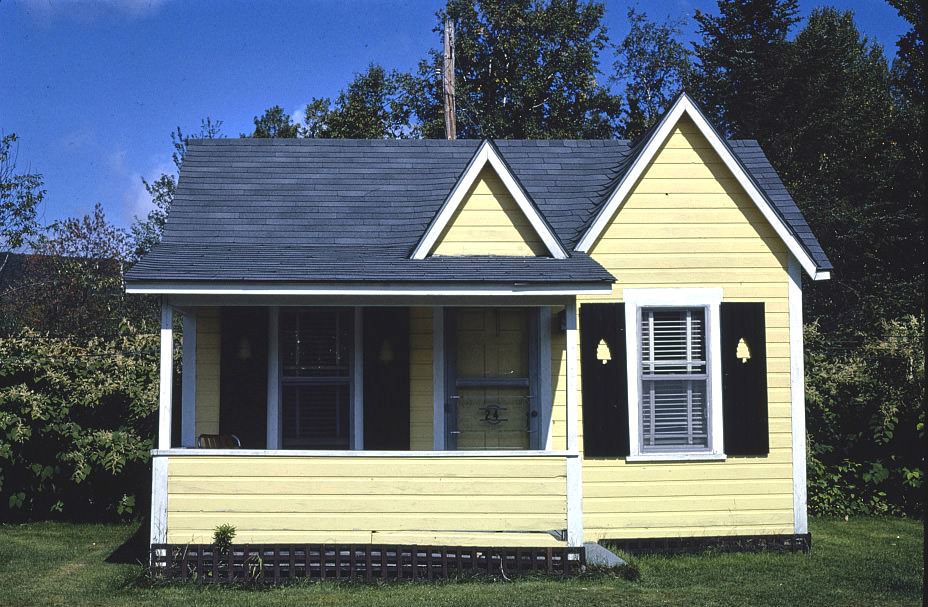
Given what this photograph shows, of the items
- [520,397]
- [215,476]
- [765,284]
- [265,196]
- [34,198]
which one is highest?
[34,198]

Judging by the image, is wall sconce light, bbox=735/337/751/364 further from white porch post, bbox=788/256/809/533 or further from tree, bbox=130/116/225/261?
tree, bbox=130/116/225/261

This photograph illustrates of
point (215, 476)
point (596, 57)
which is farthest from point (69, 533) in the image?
point (596, 57)

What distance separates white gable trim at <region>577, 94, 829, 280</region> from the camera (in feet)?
34.9

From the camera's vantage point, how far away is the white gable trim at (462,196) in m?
10.2

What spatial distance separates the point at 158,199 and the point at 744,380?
2634 cm

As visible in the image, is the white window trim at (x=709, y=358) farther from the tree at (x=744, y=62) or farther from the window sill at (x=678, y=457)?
the tree at (x=744, y=62)

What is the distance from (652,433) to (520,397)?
4.69ft

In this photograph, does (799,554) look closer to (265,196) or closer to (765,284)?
(765,284)

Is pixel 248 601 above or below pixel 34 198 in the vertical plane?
below

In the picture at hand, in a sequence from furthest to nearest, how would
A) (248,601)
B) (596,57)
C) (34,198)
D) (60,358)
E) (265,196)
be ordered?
(596,57) < (34,198) < (60,358) < (265,196) < (248,601)

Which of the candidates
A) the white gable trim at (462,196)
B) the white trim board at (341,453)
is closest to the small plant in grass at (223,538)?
the white trim board at (341,453)

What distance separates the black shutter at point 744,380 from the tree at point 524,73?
19584 mm

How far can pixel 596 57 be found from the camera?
31.9 meters

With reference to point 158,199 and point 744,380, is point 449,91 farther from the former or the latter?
point 158,199
